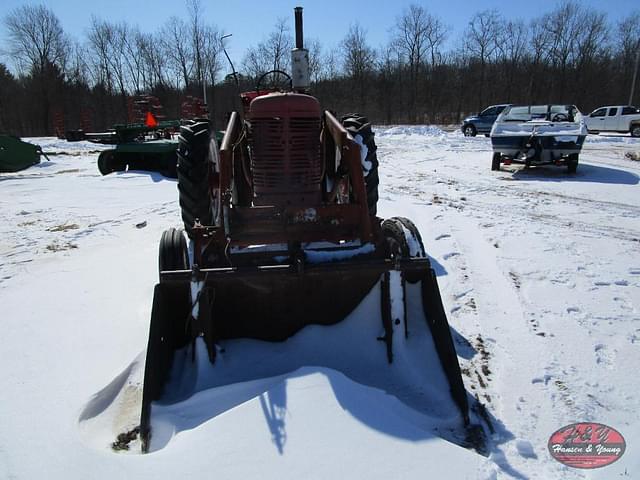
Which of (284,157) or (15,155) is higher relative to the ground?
(284,157)

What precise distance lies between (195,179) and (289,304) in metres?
2.18

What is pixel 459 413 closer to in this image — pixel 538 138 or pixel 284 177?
pixel 284 177

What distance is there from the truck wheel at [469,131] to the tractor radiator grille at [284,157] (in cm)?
2273

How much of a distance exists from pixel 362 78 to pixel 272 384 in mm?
45219

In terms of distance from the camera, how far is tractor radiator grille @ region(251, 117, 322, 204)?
3.66 metres

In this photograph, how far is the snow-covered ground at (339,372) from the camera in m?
2.15

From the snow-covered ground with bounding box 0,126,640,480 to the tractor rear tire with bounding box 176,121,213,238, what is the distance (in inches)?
33.1

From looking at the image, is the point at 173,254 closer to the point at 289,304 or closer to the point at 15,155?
the point at 289,304

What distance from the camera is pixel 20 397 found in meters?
2.78

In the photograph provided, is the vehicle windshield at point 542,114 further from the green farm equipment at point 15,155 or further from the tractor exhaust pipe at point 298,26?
the green farm equipment at point 15,155

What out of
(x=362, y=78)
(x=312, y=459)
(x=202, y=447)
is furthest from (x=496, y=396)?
(x=362, y=78)

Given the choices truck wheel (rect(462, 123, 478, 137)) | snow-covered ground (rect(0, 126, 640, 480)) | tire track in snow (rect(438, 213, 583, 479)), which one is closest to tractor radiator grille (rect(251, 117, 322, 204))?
snow-covered ground (rect(0, 126, 640, 480))

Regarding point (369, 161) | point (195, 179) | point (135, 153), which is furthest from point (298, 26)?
point (135, 153)

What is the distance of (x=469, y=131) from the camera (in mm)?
24625
